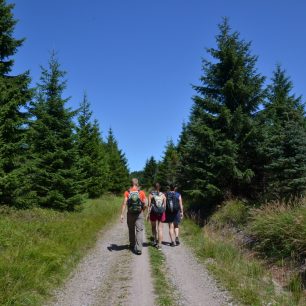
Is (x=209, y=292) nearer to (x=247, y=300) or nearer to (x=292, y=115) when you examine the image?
(x=247, y=300)

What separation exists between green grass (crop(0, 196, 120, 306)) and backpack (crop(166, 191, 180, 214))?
9.87 ft

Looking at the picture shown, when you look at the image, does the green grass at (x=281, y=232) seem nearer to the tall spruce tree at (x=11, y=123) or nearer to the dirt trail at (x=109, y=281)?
the dirt trail at (x=109, y=281)

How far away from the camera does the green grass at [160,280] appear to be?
6.91m

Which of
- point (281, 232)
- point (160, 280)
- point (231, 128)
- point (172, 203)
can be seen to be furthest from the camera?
point (231, 128)

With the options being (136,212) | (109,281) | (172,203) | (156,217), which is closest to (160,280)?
(109,281)

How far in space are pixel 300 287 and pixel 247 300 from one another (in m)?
1.64

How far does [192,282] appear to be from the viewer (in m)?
8.28

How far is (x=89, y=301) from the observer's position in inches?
271

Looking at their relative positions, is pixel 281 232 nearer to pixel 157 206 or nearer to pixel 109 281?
pixel 157 206

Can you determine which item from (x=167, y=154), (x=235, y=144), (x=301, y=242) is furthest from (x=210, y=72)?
(x=167, y=154)

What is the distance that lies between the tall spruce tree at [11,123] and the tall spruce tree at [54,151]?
83.4 inches

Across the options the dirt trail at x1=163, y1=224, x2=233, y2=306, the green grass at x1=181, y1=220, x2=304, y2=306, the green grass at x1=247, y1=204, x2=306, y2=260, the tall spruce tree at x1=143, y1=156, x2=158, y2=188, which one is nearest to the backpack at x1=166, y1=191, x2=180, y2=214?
the green grass at x1=181, y1=220, x2=304, y2=306

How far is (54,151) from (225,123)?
946 centimetres

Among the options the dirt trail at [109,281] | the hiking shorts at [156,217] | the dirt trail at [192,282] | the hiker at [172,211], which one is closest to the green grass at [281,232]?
the dirt trail at [192,282]
